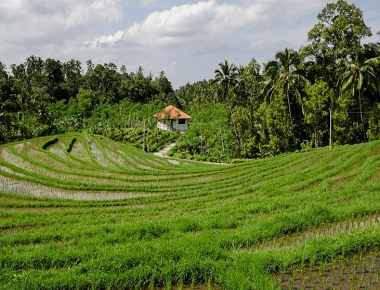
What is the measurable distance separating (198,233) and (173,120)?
43.4 m

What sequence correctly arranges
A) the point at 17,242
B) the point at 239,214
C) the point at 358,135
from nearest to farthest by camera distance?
the point at 17,242 → the point at 239,214 → the point at 358,135

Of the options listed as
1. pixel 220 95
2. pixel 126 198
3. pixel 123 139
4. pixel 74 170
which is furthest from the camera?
pixel 123 139

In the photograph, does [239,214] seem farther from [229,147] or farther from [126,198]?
[229,147]

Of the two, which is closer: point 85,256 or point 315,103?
point 85,256

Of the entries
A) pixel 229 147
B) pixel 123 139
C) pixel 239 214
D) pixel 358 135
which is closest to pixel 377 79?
pixel 358 135

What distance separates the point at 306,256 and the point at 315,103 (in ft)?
80.5

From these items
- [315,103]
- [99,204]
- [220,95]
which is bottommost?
[99,204]

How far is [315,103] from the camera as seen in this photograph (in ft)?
91.9

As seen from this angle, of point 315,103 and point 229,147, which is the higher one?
point 315,103

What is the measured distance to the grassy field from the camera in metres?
5.50

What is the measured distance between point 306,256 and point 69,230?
6.13 metres

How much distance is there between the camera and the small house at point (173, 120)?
47.6 m

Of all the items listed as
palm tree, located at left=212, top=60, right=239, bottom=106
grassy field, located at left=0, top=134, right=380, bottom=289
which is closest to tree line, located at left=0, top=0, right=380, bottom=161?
palm tree, located at left=212, top=60, right=239, bottom=106

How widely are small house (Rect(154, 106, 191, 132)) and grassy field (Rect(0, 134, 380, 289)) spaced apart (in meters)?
31.9
